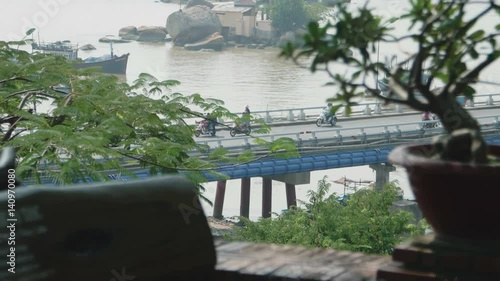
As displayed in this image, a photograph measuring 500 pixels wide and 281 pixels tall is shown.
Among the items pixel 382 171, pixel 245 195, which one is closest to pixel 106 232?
pixel 245 195

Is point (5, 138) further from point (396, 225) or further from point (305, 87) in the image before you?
point (305, 87)

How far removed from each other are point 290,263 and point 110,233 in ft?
2.90

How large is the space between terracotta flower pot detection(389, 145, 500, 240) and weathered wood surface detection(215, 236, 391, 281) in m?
0.26

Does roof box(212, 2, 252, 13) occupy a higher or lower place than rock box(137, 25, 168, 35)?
higher

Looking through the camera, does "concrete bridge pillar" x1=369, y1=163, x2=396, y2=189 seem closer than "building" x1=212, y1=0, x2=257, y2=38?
Yes

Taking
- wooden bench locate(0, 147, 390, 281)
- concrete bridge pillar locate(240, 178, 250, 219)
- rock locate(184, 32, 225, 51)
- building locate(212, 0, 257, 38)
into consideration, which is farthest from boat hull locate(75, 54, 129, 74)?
wooden bench locate(0, 147, 390, 281)

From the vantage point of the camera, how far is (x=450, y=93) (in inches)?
103

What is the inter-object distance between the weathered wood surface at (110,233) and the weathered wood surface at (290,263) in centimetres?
43

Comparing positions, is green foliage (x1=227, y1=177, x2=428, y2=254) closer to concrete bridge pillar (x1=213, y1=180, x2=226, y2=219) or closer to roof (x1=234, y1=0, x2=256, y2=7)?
concrete bridge pillar (x1=213, y1=180, x2=226, y2=219)

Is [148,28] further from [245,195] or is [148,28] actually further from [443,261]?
[443,261]

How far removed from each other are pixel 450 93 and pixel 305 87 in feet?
133

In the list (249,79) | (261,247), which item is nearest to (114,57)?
(249,79)

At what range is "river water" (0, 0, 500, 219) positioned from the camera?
34.5m

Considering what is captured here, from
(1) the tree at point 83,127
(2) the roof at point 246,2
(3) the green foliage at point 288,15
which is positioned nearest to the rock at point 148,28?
(2) the roof at point 246,2
